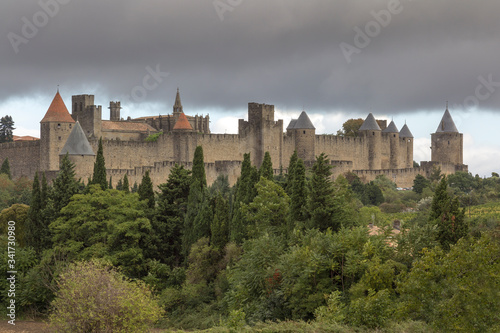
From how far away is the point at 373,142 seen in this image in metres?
68.0

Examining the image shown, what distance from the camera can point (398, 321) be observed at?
1845 cm

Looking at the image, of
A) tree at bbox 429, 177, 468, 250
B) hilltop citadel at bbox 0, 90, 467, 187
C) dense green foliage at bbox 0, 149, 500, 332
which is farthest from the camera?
hilltop citadel at bbox 0, 90, 467, 187

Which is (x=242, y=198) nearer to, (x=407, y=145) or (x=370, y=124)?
(x=370, y=124)

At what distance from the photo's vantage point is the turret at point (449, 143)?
70.9 meters

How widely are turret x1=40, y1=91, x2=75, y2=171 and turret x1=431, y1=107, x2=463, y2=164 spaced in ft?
110

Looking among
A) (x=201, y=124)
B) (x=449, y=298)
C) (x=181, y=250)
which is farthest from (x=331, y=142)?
(x=449, y=298)

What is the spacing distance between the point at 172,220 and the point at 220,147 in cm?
2544

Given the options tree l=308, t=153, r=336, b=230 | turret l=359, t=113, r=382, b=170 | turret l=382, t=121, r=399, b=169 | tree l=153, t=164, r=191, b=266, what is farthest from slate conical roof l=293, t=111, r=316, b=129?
tree l=308, t=153, r=336, b=230

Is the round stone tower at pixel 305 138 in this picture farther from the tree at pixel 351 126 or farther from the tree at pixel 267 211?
the tree at pixel 267 211

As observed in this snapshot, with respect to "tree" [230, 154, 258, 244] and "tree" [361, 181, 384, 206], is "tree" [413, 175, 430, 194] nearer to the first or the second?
"tree" [361, 181, 384, 206]

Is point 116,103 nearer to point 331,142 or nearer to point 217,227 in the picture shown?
point 331,142

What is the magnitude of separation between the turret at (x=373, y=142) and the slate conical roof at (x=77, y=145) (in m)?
26.5

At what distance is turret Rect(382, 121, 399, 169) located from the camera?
228 feet

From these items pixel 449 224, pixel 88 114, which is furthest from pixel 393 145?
pixel 449 224
